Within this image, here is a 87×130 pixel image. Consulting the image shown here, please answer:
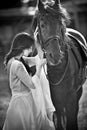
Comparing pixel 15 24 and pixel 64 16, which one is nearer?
pixel 64 16

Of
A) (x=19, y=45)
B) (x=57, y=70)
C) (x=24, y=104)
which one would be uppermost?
(x=19, y=45)

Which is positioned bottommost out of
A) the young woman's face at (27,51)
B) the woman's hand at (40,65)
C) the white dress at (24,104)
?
the white dress at (24,104)

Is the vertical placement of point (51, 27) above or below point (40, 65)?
above

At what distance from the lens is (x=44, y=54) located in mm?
1135

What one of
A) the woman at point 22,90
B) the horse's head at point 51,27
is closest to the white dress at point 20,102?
the woman at point 22,90

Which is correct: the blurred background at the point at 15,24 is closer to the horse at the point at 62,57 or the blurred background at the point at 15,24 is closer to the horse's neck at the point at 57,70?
the horse at the point at 62,57

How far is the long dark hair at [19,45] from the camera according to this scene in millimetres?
1150

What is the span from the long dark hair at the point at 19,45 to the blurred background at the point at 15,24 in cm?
6

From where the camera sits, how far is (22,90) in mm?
1150

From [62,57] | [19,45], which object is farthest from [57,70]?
[19,45]

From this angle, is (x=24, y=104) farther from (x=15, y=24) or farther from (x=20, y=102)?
(x=15, y=24)

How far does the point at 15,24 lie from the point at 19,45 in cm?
14

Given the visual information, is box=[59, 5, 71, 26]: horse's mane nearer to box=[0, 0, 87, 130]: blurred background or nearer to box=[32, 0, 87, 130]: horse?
box=[32, 0, 87, 130]: horse

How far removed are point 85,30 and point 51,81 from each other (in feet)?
0.96
